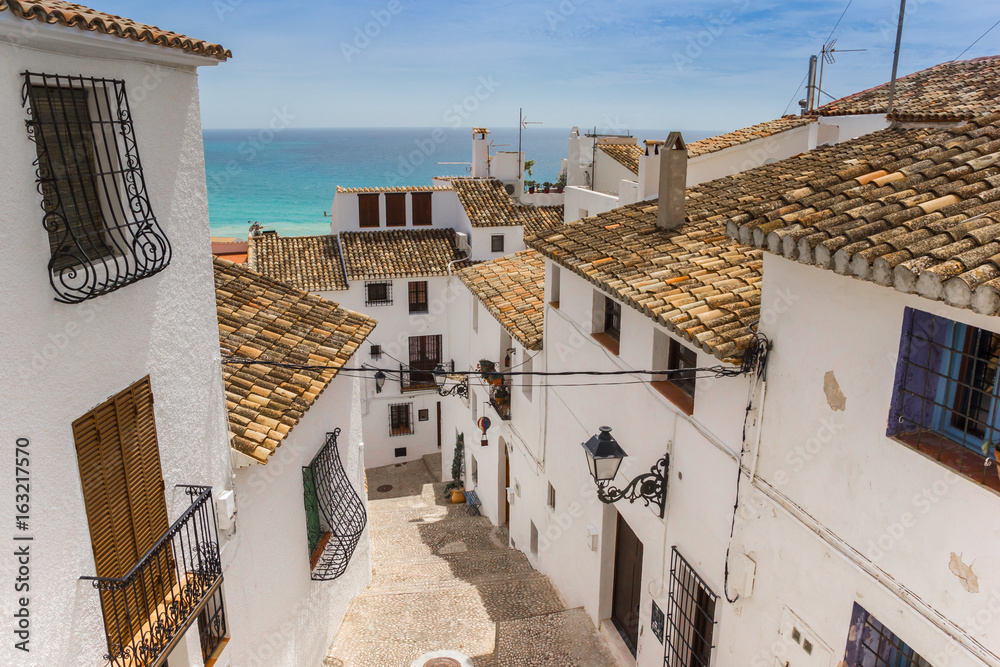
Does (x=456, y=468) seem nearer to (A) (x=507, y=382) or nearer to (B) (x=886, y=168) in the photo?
(A) (x=507, y=382)

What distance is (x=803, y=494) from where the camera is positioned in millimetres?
5883

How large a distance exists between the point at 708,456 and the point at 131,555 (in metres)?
5.24

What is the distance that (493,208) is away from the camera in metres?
27.4

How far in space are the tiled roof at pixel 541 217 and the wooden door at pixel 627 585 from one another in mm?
18017

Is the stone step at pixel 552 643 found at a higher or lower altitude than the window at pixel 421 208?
lower

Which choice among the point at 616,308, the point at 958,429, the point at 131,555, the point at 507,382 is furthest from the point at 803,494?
the point at 507,382

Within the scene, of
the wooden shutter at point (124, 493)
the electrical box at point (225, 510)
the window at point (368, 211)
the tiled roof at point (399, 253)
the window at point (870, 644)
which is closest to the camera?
the wooden shutter at point (124, 493)

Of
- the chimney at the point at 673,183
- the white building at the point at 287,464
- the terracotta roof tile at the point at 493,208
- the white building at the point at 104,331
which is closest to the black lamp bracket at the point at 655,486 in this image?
the chimney at the point at 673,183

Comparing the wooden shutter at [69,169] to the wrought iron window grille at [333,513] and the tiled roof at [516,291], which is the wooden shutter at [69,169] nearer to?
the wrought iron window grille at [333,513]

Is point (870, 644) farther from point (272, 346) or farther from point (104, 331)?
point (272, 346)

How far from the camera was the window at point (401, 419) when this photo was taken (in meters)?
28.8

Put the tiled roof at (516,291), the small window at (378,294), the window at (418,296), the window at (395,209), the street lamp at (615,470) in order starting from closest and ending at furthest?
the street lamp at (615,470), the tiled roof at (516,291), the small window at (378,294), the window at (418,296), the window at (395,209)

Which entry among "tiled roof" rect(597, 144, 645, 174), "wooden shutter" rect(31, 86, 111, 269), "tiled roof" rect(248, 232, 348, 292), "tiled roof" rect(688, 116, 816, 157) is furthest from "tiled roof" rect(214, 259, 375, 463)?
"tiled roof" rect(248, 232, 348, 292)

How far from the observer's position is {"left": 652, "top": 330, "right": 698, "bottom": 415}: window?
809 cm
